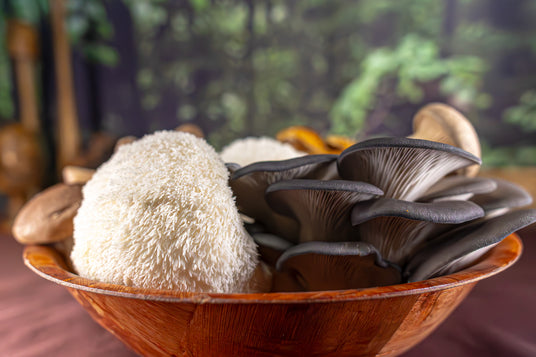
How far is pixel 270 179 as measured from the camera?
337 millimetres

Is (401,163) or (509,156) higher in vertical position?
(401,163)

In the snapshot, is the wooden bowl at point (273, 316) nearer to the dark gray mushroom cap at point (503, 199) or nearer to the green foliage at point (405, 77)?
the dark gray mushroom cap at point (503, 199)

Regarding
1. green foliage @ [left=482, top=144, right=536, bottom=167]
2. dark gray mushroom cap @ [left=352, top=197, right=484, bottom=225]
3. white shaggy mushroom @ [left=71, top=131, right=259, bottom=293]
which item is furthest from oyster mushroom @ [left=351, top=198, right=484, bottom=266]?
green foliage @ [left=482, top=144, right=536, bottom=167]

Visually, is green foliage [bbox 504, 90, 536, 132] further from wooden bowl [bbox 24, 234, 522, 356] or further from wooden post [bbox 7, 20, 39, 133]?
wooden post [bbox 7, 20, 39, 133]

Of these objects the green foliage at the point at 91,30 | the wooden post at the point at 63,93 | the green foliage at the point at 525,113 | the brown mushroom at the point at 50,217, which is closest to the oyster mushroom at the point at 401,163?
the brown mushroom at the point at 50,217

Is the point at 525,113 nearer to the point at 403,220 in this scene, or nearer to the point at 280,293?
the point at 403,220

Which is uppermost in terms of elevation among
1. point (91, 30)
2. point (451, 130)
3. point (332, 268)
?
point (91, 30)

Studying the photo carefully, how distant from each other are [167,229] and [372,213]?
0.17 metres

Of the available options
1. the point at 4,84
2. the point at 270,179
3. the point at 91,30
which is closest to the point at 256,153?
the point at 270,179

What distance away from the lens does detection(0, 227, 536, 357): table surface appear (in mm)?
400

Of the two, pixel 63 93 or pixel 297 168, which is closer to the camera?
pixel 297 168

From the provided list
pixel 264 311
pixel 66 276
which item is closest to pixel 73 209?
pixel 66 276

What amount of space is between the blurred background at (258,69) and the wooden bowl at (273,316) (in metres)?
1.46

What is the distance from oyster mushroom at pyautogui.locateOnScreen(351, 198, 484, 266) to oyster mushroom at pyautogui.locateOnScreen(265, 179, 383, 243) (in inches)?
0.6
